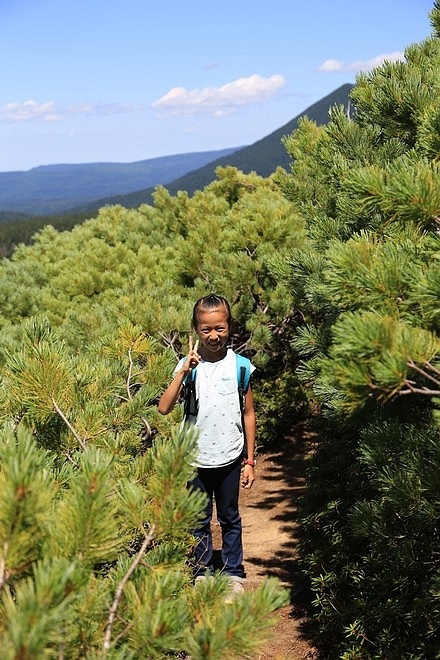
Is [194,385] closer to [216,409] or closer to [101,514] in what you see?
[216,409]

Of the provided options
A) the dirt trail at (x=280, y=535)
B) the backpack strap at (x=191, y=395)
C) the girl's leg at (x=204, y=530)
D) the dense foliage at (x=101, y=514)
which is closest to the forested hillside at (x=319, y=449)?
the dense foliage at (x=101, y=514)

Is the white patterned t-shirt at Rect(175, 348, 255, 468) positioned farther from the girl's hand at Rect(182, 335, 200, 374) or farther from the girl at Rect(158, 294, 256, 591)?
the girl's hand at Rect(182, 335, 200, 374)

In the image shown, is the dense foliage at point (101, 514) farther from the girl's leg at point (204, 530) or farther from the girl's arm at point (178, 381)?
the girl's leg at point (204, 530)

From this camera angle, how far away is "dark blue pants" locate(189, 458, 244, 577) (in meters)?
3.13

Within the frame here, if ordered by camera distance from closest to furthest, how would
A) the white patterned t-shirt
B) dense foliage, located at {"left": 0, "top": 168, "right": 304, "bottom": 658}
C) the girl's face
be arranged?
dense foliage, located at {"left": 0, "top": 168, "right": 304, "bottom": 658}
the girl's face
the white patterned t-shirt

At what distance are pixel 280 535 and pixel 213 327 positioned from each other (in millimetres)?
3086

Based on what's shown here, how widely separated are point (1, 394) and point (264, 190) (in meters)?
7.25

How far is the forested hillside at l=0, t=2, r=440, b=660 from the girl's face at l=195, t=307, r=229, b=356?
0.19 meters

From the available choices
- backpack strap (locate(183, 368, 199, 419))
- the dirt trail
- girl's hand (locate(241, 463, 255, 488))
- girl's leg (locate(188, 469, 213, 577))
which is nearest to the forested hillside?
backpack strap (locate(183, 368, 199, 419))

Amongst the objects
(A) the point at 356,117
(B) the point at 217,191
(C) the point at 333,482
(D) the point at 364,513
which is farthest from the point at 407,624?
(B) the point at 217,191

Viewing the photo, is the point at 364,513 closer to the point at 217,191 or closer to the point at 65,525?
the point at 65,525

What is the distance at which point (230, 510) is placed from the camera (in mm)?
3268

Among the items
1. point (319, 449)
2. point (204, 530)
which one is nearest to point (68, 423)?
point (204, 530)

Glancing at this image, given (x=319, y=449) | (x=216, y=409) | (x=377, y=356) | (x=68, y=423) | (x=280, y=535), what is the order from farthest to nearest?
(x=280, y=535)
(x=319, y=449)
(x=216, y=409)
(x=68, y=423)
(x=377, y=356)
